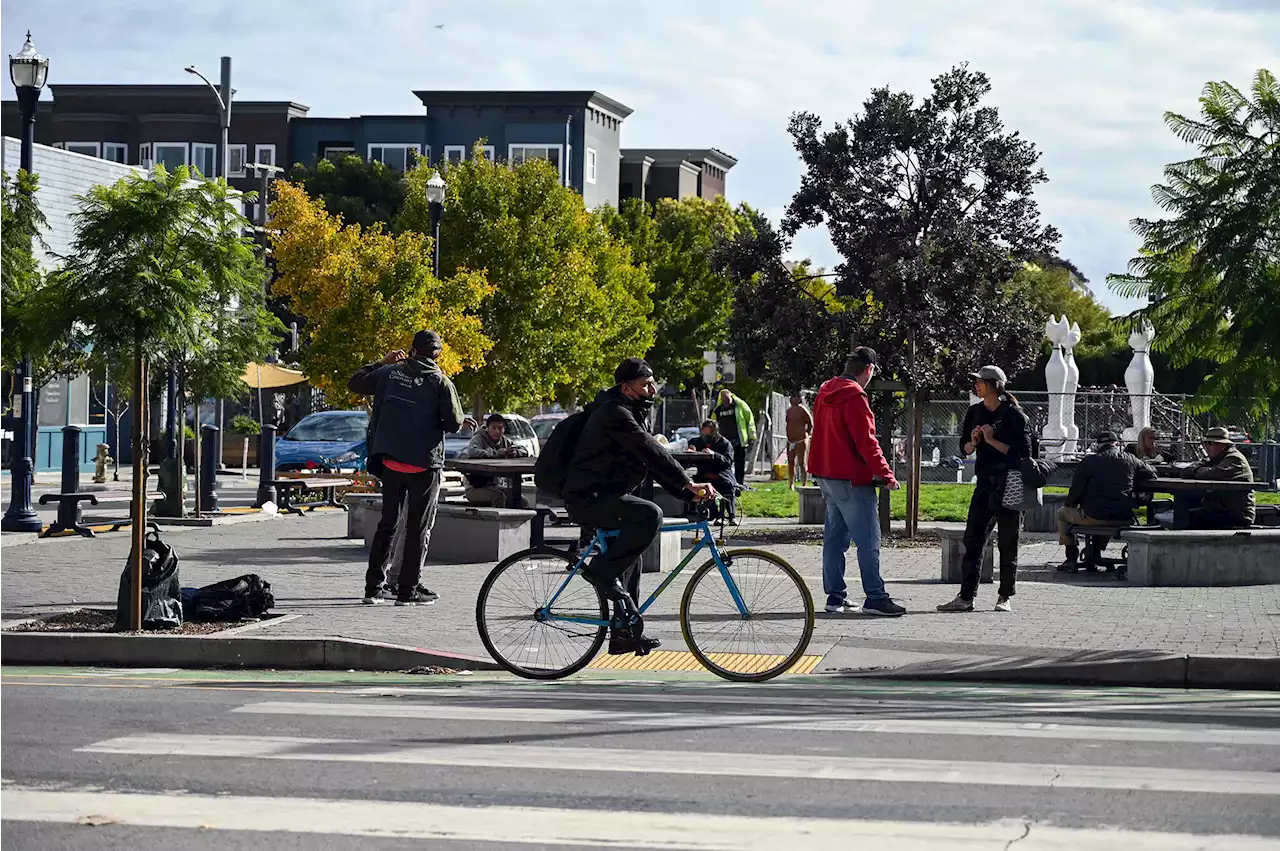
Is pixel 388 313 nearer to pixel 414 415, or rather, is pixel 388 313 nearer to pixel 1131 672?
pixel 414 415

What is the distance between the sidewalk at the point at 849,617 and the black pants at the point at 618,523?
1418mm

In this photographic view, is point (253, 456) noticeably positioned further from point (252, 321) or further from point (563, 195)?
point (252, 321)

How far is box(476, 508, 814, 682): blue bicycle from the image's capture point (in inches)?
400

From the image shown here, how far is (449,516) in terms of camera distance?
1789 centimetres

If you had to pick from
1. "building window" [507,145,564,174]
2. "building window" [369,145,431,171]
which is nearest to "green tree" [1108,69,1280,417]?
"building window" [507,145,564,174]

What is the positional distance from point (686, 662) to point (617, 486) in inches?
64.5

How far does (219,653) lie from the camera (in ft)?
36.2

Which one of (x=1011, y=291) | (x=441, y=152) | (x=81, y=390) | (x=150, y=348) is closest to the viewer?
(x=150, y=348)

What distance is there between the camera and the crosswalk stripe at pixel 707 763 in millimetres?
6914

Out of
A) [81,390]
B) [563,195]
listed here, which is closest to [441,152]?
[563,195]

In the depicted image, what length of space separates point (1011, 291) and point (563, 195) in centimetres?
2852

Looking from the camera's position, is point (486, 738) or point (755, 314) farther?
point (755, 314)

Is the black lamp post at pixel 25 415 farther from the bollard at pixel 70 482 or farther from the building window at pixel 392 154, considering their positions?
the building window at pixel 392 154

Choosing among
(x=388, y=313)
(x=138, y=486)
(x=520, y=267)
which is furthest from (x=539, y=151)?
(x=138, y=486)
